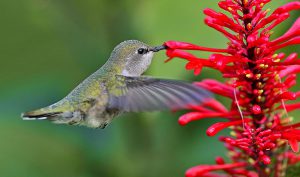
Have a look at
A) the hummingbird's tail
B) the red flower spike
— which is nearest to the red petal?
the red flower spike

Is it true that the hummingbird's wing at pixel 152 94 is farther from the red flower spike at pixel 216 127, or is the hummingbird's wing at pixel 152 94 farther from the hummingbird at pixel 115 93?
the red flower spike at pixel 216 127

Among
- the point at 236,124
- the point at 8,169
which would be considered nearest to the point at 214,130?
the point at 236,124

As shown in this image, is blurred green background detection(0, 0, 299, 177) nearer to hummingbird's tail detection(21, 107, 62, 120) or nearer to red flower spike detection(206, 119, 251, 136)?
hummingbird's tail detection(21, 107, 62, 120)

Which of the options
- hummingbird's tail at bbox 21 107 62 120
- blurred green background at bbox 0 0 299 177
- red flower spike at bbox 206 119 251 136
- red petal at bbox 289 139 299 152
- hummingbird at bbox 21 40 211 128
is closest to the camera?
red petal at bbox 289 139 299 152

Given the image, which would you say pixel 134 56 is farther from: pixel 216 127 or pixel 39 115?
pixel 216 127

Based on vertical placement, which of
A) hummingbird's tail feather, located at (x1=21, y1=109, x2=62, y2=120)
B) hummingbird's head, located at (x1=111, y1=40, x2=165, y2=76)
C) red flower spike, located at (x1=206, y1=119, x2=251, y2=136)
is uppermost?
hummingbird's head, located at (x1=111, y1=40, x2=165, y2=76)

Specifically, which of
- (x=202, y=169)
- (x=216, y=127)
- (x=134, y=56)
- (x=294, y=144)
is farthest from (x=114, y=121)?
(x=294, y=144)
